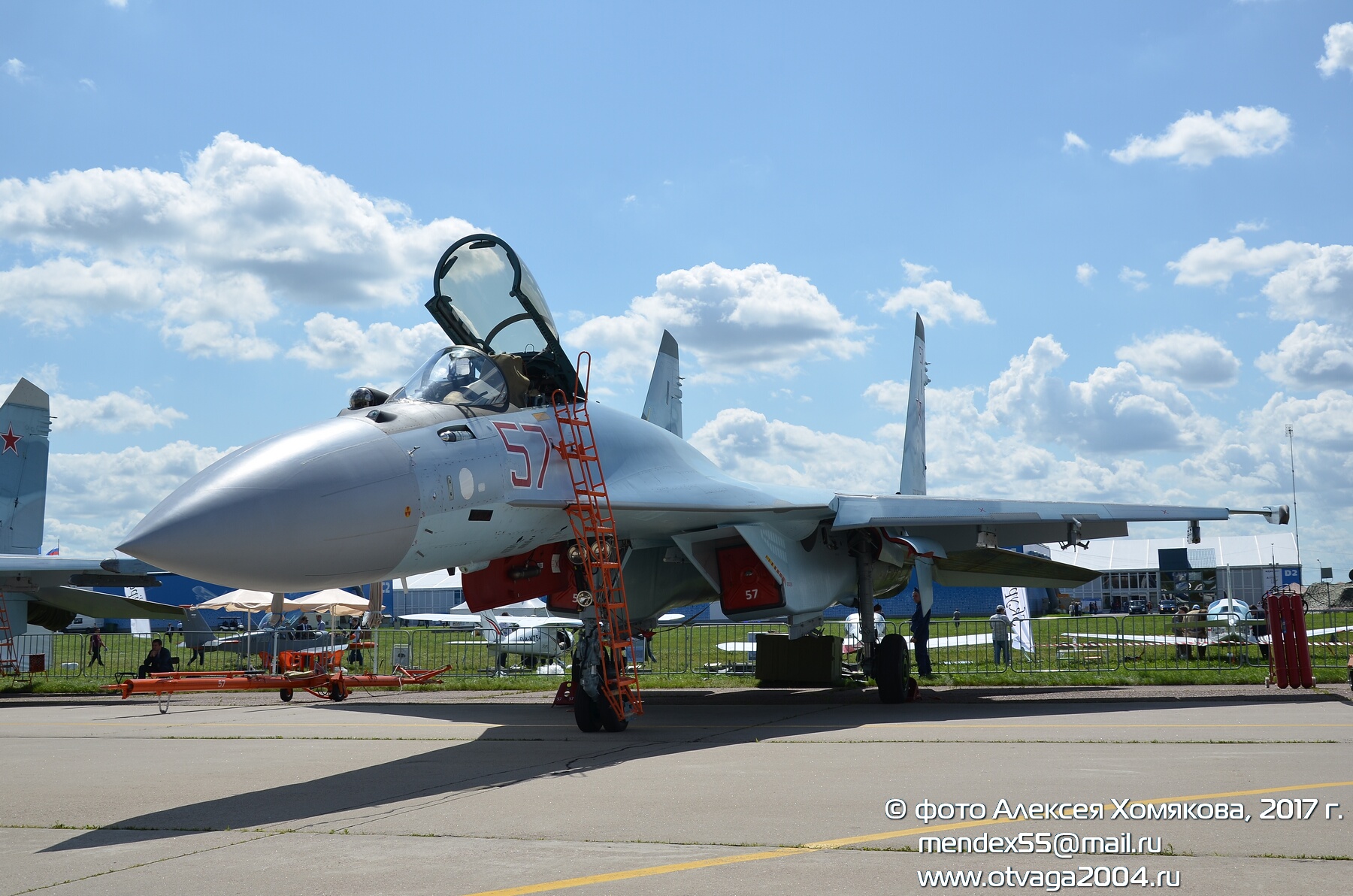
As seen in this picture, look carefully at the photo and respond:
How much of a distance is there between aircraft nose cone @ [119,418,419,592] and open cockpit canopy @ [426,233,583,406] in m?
2.16

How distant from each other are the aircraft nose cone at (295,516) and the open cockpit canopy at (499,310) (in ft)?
7.09

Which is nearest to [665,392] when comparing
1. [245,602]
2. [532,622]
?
[532,622]

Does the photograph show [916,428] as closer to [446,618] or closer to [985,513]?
[985,513]

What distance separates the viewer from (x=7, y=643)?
53.9 ft

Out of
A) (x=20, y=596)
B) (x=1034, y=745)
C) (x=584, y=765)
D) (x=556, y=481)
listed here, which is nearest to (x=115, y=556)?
(x=20, y=596)

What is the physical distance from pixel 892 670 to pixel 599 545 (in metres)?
4.67

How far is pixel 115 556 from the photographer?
15.0 meters

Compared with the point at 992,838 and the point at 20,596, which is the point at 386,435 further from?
the point at 20,596

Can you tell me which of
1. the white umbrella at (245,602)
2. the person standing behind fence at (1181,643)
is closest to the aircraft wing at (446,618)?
the white umbrella at (245,602)

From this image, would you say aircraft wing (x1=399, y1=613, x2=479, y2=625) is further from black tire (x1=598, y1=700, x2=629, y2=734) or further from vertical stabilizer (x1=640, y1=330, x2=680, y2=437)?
black tire (x1=598, y1=700, x2=629, y2=734)

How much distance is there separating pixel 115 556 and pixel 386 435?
10233 mm

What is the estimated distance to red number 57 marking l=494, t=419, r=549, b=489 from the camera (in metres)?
8.20

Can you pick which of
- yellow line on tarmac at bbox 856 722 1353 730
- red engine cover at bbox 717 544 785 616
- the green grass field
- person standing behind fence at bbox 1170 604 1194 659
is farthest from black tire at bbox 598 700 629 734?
person standing behind fence at bbox 1170 604 1194 659

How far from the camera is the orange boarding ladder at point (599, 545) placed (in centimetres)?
862
